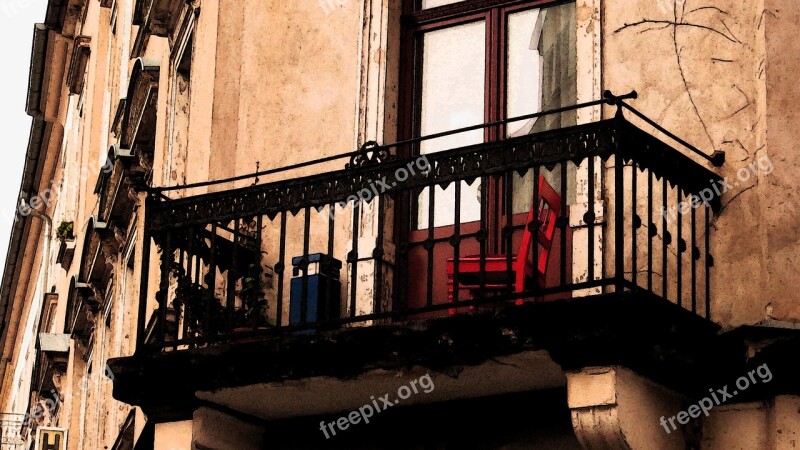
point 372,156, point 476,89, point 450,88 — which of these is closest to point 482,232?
point 372,156

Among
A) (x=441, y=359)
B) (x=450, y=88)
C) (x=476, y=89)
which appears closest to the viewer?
(x=441, y=359)

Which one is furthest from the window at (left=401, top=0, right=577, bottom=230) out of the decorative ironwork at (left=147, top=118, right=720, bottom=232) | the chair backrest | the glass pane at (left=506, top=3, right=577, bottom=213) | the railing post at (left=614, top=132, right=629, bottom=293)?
the railing post at (left=614, top=132, right=629, bottom=293)

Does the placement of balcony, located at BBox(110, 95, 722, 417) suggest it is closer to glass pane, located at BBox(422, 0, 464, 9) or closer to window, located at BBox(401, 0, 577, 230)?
window, located at BBox(401, 0, 577, 230)

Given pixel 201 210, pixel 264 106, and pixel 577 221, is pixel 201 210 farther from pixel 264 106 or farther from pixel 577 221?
pixel 577 221

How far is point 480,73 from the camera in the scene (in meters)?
10.5

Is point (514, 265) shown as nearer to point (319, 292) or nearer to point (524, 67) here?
point (319, 292)

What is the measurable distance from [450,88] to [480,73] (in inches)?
8.5

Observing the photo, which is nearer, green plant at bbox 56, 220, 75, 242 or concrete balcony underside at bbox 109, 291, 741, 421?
concrete balcony underside at bbox 109, 291, 741, 421

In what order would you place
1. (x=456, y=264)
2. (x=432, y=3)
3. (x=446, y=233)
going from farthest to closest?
(x=432, y=3)
(x=446, y=233)
(x=456, y=264)

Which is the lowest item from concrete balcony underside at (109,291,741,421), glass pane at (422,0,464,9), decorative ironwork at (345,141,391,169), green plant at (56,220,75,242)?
concrete balcony underside at (109,291,741,421)

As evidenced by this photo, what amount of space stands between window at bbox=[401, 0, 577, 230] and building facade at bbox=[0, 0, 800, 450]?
2 centimetres

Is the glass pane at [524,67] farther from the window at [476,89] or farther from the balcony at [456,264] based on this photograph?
the balcony at [456,264]

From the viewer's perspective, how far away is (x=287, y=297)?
10.3 m

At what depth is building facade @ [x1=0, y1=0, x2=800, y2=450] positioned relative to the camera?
8.35 m
